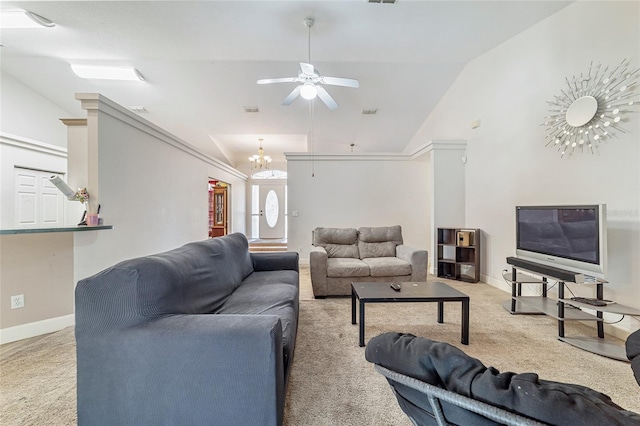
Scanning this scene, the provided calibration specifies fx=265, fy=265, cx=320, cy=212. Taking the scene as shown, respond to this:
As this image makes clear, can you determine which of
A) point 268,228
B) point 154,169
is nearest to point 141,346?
point 154,169

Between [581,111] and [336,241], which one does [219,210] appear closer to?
[336,241]

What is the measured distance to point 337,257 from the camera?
12.9 feet

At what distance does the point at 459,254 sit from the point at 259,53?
14.8 feet

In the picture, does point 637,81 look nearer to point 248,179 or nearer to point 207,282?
point 207,282

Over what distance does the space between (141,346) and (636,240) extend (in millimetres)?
3730

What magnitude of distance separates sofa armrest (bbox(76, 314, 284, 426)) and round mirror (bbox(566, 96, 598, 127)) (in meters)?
3.53

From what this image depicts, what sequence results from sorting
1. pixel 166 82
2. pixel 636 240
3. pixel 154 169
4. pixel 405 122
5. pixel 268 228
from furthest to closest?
pixel 268 228, pixel 405 122, pixel 166 82, pixel 154 169, pixel 636 240

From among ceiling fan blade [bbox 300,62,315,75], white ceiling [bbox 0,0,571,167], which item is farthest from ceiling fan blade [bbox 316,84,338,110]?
white ceiling [bbox 0,0,571,167]

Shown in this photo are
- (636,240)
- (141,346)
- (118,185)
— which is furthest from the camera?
(118,185)

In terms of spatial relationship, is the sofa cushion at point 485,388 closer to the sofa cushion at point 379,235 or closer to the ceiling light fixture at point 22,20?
the sofa cushion at point 379,235

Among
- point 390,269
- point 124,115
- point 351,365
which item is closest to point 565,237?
point 390,269

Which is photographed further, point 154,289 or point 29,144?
point 29,144

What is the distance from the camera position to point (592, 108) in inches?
102

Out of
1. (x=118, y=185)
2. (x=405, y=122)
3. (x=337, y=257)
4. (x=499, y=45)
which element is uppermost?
(x=499, y=45)
